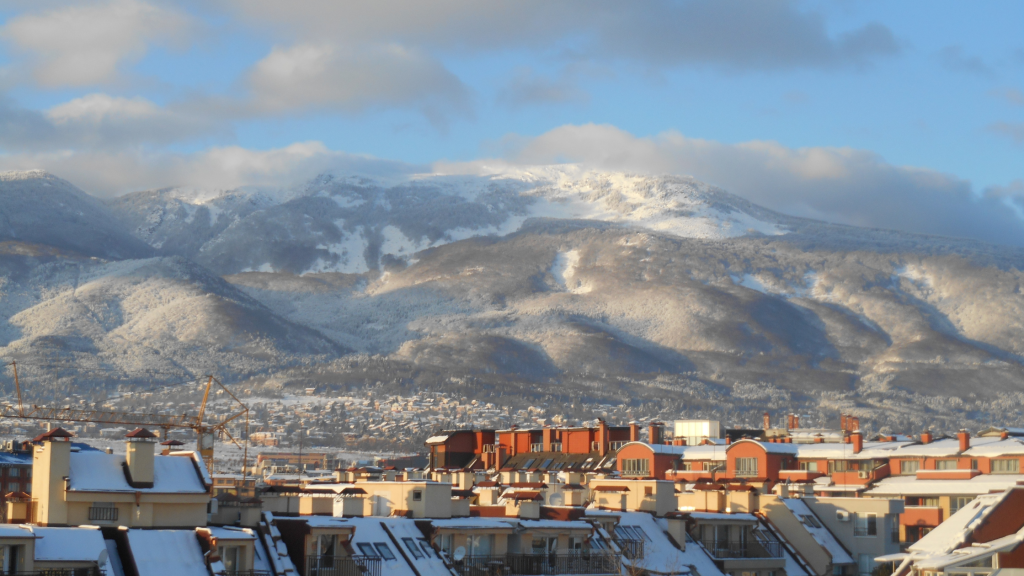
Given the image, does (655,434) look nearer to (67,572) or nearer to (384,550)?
(384,550)

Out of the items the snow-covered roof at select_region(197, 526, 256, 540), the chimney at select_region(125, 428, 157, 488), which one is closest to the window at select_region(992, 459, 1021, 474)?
the snow-covered roof at select_region(197, 526, 256, 540)

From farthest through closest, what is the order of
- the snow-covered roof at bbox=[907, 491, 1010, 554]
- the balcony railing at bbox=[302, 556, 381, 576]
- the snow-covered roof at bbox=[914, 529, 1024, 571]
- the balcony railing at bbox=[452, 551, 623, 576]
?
the balcony railing at bbox=[452, 551, 623, 576] → the balcony railing at bbox=[302, 556, 381, 576] → the snow-covered roof at bbox=[907, 491, 1010, 554] → the snow-covered roof at bbox=[914, 529, 1024, 571]

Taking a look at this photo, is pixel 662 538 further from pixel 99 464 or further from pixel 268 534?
pixel 99 464

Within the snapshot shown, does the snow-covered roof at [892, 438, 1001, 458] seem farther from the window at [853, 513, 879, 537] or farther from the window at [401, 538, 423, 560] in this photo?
the window at [401, 538, 423, 560]

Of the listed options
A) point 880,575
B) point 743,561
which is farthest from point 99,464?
point 880,575

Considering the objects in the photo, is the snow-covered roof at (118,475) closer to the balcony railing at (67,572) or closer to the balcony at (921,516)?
the balcony railing at (67,572)

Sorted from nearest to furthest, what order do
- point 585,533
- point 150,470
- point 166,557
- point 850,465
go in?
1. point 166,557
2. point 150,470
3. point 585,533
4. point 850,465
